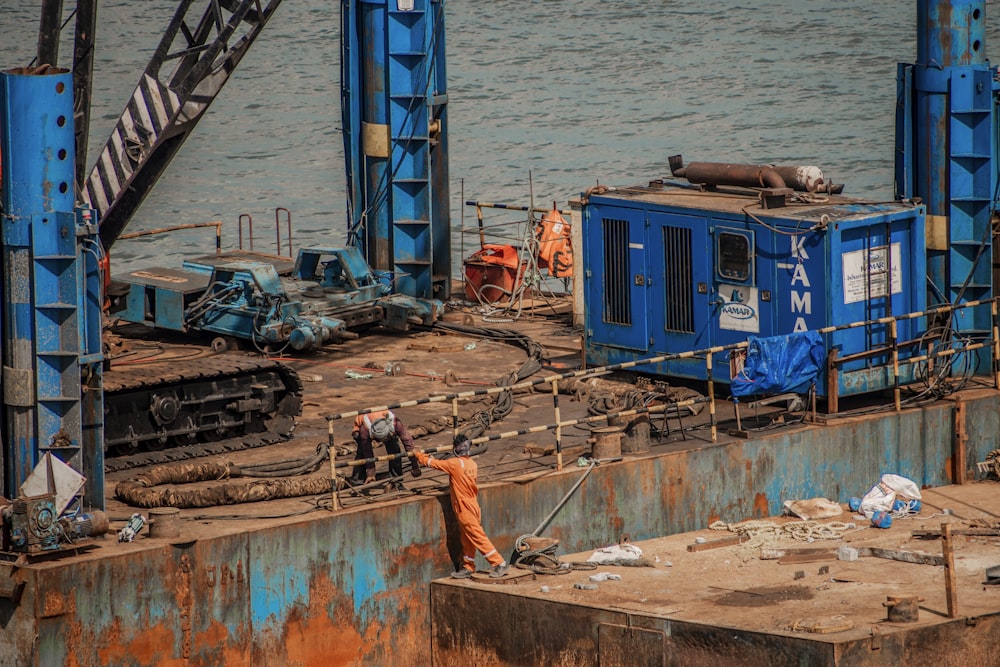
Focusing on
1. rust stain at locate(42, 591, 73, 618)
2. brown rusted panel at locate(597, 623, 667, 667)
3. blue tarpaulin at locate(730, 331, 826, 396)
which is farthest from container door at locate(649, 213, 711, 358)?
rust stain at locate(42, 591, 73, 618)

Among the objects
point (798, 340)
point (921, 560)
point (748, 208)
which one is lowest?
point (921, 560)

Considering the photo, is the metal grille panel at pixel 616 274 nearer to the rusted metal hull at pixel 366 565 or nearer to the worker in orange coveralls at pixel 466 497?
the rusted metal hull at pixel 366 565

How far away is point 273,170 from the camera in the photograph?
210 ft

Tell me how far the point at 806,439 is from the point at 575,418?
9.20 ft

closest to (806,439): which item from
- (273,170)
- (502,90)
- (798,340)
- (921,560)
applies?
(798,340)

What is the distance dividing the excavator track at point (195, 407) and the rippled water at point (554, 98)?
29.5 meters

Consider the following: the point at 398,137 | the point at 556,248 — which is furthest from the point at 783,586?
the point at 556,248

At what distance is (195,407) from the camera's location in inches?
908

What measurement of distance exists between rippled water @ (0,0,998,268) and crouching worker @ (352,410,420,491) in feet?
106

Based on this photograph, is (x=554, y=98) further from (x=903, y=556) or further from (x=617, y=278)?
(x=903, y=556)

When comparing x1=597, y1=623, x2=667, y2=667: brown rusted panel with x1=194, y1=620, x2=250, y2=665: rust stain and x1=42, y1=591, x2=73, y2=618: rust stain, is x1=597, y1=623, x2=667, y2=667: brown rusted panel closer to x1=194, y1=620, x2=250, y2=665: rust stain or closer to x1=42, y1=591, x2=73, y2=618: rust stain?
x1=194, y1=620, x2=250, y2=665: rust stain

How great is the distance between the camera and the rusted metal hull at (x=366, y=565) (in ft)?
61.0

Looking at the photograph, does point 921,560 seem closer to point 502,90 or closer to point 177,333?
point 177,333

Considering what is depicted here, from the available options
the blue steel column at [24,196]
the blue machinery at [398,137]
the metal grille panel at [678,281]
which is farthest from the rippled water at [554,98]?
the blue steel column at [24,196]
